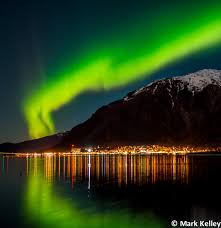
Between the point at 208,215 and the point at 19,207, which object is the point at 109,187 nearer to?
the point at 19,207

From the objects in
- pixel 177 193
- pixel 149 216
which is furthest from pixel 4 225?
pixel 177 193

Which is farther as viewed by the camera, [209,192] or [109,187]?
[109,187]

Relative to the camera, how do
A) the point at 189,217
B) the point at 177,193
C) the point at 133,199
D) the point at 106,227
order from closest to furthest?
the point at 106,227 < the point at 189,217 < the point at 133,199 < the point at 177,193

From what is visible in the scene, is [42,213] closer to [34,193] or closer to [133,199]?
[133,199]

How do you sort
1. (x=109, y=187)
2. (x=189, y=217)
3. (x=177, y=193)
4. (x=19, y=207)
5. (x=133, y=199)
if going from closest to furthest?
(x=189, y=217) → (x=19, y=207) → (x=133, y=199) → (x=177, y=193) → (x=109, y=187)

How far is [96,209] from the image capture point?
4394cm

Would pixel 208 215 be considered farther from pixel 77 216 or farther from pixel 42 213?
pixel 42 213

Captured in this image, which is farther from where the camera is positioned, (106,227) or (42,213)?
(42,213)

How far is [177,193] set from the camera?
54.8 metres

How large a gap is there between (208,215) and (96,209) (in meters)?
12.6

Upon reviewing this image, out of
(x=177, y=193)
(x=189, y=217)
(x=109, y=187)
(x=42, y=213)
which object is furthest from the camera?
(x=109, y=187)

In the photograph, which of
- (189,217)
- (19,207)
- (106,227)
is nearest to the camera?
(106,227)

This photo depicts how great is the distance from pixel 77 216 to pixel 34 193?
1964 cm

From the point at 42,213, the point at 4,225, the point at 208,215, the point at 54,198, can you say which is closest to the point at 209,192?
the point at 208,215
